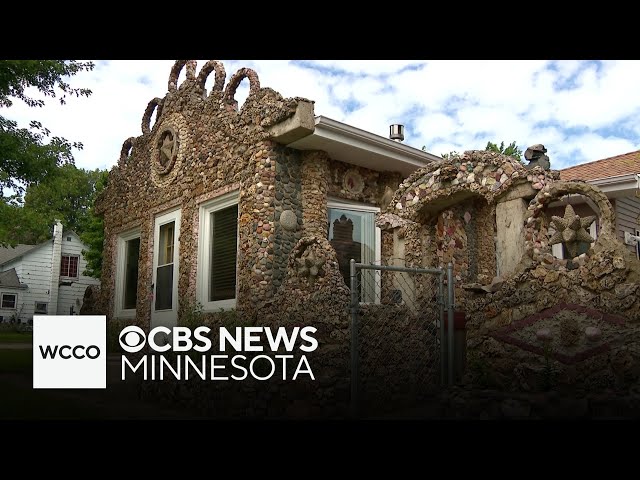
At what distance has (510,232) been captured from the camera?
6102mm

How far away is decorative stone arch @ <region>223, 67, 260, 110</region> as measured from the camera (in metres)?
7.99

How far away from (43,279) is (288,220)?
5057mm

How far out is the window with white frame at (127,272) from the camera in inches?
417

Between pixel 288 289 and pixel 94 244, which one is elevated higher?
pixel 94 244

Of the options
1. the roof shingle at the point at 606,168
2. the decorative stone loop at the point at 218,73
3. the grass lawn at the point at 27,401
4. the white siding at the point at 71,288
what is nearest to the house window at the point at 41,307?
the white siding at the point at 71,288

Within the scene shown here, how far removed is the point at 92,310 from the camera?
11250 mm

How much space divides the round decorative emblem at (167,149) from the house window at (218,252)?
1191 mm

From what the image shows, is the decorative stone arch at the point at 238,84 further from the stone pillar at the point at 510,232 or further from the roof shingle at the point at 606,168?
the roof shingle at the point at 606,168

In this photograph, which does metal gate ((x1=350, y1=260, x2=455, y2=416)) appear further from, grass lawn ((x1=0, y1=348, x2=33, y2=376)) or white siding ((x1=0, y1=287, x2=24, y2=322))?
white siding ((x1=0, y1=287, x2=24, y2=322))

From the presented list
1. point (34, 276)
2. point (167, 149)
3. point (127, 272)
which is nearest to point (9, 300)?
point (34, 276)

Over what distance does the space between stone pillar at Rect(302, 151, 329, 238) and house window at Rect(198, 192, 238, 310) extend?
3.13ft

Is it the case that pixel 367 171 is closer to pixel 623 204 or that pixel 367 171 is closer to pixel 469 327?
pixel 469 327
